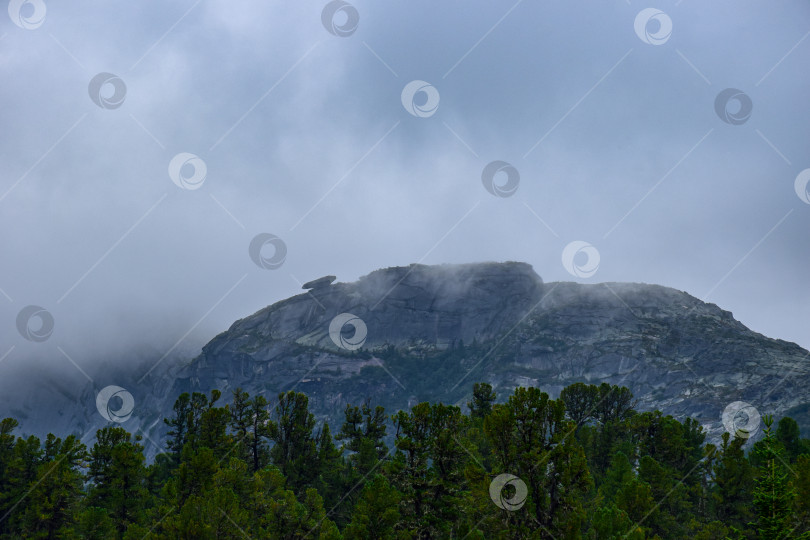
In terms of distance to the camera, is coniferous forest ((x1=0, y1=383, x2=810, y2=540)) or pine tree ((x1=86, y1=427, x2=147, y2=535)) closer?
coniferous forest ((x1=0, y1=383, x2=810, y2=540))

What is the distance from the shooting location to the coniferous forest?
114ft

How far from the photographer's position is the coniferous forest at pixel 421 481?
34.7 meters

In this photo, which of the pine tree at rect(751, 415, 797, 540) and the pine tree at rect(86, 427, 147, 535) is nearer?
the pine tree at rect(751, 415, 797, 540)

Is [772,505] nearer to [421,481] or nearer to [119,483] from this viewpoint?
[421,481]

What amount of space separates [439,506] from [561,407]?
1135 cm

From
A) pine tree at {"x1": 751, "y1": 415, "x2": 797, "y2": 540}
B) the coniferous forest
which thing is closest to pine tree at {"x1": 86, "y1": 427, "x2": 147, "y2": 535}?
the coniferous forest

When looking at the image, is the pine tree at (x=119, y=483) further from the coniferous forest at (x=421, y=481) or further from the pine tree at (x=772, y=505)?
the pine tree at (x=772, y=505)

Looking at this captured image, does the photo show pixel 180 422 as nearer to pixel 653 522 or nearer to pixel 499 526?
pixel 499 526

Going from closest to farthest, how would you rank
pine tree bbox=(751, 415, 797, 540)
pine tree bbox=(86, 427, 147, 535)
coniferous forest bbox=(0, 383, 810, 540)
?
pine tree bbox=(751, 415, 797, 540) < coniferous forest bbox=(0, 383, 810, 540) < pine tree bbox=(86, 427, 147, 535)

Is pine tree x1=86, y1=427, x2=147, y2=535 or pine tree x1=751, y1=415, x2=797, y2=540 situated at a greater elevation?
pine tree x1=86, y1=427, x2=147, y2=535

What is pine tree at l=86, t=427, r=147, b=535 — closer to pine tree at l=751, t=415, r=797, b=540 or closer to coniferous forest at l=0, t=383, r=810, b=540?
coniferous forest at l=0, t=383, r=810, b=540

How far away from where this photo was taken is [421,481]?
40.2 meters

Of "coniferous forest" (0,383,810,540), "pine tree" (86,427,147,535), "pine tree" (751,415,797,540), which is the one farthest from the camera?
"pine tree" (86,427,147,535)

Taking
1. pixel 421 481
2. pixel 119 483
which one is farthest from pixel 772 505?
pixel 119 483
